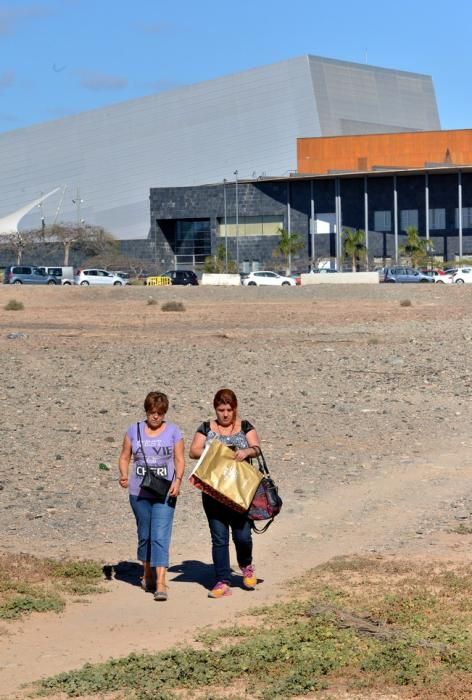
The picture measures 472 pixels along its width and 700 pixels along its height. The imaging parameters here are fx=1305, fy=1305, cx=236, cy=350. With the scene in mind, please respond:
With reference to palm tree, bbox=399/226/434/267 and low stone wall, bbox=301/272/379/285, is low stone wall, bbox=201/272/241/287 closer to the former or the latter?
low stone wall, bbox=301/272/379/285

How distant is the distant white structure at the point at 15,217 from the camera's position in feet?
346

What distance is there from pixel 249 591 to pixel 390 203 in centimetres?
7755

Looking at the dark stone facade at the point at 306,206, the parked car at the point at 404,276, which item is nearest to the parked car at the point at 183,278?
the parked car at the point at 404,276

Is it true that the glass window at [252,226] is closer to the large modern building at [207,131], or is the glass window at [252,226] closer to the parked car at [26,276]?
the large modern building at [207,131]

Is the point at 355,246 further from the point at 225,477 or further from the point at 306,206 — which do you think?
the point at 225,477

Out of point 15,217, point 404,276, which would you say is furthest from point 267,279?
point 15,217

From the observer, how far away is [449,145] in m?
90.8

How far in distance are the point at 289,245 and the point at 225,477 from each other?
75.0 m

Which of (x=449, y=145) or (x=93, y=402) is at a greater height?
(x=449, y=145)

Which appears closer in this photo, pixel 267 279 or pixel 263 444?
pixel 263 444

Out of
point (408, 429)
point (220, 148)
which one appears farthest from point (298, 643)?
point (220, 148)

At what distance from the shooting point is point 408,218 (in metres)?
83.8

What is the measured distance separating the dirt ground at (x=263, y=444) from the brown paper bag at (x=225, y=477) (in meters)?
0.66

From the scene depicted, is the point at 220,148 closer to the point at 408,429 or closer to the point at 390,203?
the point at 390,203
